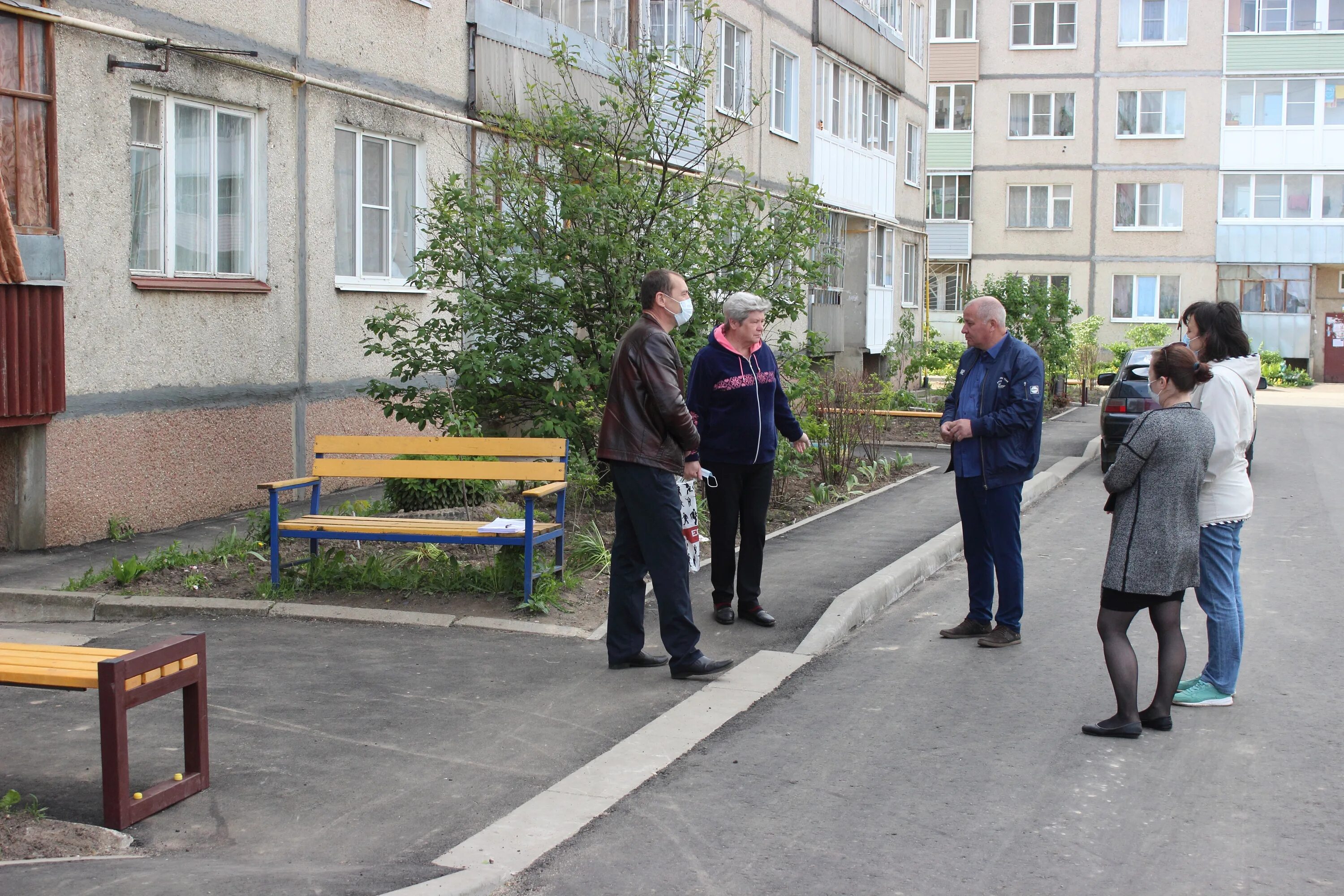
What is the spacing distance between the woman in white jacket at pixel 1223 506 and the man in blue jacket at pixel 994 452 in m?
1.17

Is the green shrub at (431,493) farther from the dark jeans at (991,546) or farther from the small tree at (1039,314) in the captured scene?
the small tree at (1039,314)

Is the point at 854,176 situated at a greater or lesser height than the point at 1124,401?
greater

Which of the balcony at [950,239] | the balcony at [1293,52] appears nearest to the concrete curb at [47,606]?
the balcony at [950,239]

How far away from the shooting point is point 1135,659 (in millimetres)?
5691

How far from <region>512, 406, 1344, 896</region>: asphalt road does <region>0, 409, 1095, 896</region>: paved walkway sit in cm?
51

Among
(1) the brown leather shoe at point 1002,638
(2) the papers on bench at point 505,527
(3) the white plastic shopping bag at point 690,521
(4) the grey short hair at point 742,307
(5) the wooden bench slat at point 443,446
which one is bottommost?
(1) the brown leather shoe at point 1002,638

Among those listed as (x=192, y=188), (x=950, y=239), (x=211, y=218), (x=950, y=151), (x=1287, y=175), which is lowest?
(x=211, y=218)

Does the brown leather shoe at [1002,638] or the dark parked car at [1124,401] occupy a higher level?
the dark parked car at [1124,401]

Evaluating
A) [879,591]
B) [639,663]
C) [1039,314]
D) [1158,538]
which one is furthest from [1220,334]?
[1039,314]

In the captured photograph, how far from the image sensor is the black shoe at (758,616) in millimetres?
7711

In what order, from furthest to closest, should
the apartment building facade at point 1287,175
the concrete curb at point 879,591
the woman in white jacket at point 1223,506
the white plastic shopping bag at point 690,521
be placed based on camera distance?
1. the apartment building facade at point 1287,175
2. the concrete curb at point 879,591
3. the white plastic shopping bag at point 690,521
4. the woman in white jacket at point 1223,506

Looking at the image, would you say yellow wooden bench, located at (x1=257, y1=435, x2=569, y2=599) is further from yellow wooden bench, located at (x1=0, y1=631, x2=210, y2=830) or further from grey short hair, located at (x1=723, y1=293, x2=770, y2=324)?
yellow wooden bench, located at (x1=0, y1=631, x2=210, y2=830)

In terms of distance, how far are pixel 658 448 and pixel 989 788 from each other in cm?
237

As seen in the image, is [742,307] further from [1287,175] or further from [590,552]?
[1287,175]
